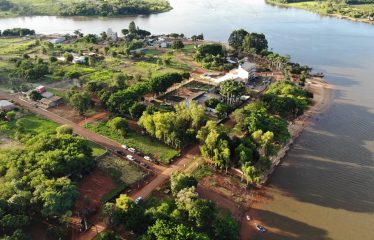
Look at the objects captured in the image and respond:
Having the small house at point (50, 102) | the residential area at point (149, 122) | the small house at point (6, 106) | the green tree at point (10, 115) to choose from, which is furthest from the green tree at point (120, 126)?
the small house at point (6, 106)

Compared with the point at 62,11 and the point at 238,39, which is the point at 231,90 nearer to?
the point at 238,39

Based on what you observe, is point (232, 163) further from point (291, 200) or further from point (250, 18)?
point (250, 18)

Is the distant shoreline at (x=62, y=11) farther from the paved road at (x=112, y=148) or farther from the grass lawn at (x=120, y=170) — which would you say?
the grass lawn at (x=120, y=170)

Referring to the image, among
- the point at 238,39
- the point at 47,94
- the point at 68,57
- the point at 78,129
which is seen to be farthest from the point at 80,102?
the point at 238,39

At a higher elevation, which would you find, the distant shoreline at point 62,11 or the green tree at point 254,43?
the distant shoreline at point 62,11

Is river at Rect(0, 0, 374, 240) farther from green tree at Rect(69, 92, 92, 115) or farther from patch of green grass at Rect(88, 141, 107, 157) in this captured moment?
green tree at Rect(69, 92, 92, 115)

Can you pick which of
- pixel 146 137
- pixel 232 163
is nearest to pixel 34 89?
pixel 146 137
